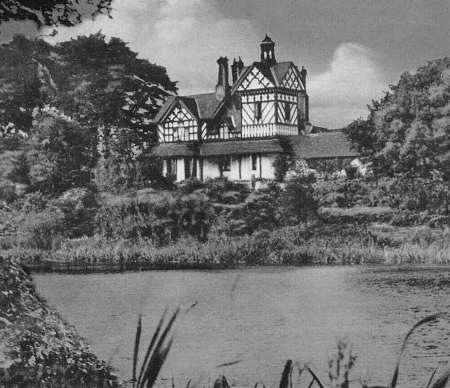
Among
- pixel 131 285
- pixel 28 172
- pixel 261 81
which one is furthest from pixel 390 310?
pixel 28 172

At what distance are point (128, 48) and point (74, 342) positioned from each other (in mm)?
3028

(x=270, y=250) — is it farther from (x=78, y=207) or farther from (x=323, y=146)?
(x=78, y=207)

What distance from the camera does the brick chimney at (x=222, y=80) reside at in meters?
7.35

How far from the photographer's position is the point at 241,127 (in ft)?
35.5

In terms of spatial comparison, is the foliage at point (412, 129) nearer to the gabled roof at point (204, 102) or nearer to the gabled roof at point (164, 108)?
the gabled roof at point (204, 102)

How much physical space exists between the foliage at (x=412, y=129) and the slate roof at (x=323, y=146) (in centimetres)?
18

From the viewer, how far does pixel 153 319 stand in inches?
328

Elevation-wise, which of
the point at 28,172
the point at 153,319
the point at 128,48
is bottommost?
the point at 153,319

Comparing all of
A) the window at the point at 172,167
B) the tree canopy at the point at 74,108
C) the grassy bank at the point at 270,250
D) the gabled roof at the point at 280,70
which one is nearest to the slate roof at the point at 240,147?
the window at the point at 172,167

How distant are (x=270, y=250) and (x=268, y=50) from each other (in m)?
5.93

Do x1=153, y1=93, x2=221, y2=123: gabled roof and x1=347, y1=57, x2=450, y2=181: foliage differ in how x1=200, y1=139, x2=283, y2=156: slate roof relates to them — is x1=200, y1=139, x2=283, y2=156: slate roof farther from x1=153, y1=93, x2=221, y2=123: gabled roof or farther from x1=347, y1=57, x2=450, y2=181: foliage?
x1=347, y1=57, x2=450, y2=181: foliage

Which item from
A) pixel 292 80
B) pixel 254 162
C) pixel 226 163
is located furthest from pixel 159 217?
pixel 292 80

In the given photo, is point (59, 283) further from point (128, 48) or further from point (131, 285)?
point (128, 48)

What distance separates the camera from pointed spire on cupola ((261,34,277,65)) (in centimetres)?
683
